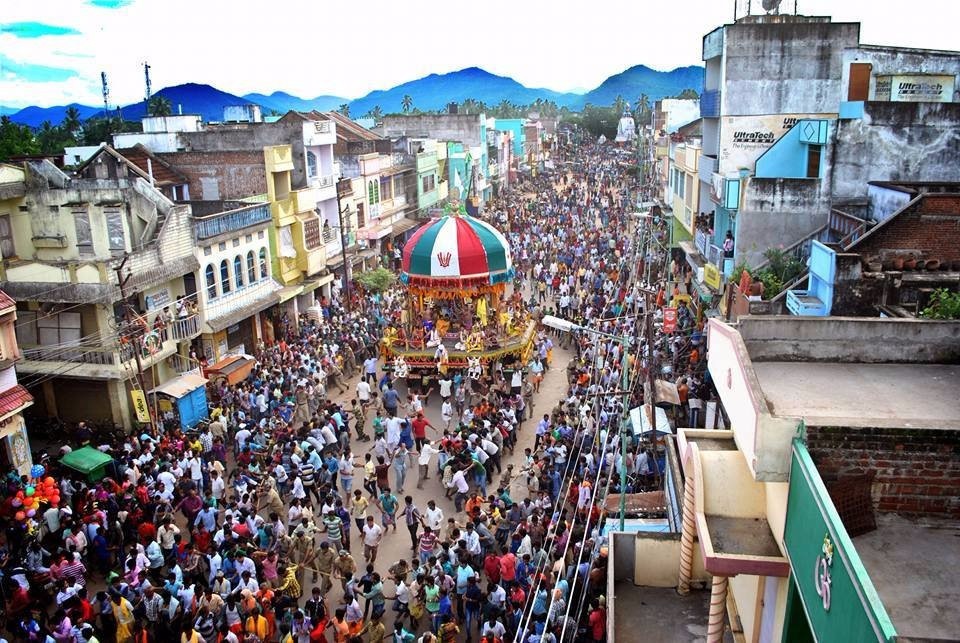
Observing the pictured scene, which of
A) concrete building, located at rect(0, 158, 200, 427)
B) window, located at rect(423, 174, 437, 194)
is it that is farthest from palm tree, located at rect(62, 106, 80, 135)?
concrete building, located at rect(0, 158, 200, 427)

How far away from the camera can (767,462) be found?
6.37 m

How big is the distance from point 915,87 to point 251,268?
72.8ft

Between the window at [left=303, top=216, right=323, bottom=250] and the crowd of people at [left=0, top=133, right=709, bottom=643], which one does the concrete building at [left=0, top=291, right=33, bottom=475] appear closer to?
the crowd of people at [left=0, top=133, right=709, bottom=643]

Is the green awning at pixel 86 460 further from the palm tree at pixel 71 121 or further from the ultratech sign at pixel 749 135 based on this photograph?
the palm tree at pixel 71 121

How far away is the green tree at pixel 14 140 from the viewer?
43.8 meters

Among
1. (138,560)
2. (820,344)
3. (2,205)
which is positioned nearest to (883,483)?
(820,344)

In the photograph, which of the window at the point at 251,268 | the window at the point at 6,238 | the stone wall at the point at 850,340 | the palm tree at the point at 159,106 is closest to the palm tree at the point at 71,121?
the palm tree at the point at 159,106

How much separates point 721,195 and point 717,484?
18016 mm

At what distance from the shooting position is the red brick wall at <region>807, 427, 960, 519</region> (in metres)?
6.36

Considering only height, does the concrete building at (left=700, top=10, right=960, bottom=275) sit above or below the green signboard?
above

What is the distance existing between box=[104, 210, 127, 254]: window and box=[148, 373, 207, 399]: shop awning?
372 cm

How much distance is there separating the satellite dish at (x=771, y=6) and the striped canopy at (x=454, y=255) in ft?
39.3

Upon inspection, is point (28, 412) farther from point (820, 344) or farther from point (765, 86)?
point (765, 86)

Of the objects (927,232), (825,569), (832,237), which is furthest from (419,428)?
(825,569)
